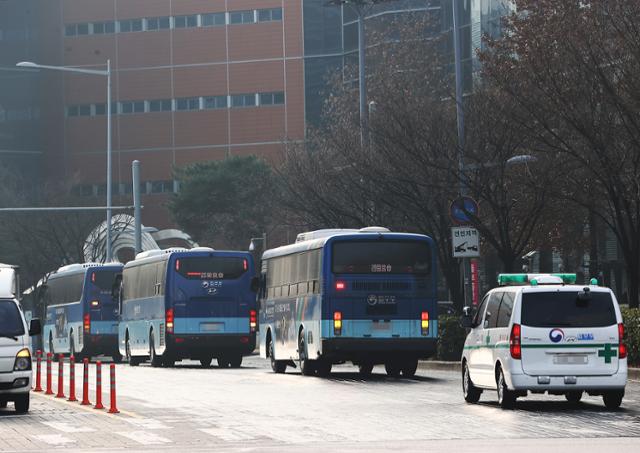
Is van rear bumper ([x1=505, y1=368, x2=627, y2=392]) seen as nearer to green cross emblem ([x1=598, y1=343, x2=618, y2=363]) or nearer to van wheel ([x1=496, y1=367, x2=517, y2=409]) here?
green cross emblem ([x1=598, y1=343, x2=618, y2=363])

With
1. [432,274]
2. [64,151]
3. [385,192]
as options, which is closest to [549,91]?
[432,274]

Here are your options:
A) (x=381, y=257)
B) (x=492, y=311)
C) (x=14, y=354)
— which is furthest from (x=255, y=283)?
(x=14, y=354)

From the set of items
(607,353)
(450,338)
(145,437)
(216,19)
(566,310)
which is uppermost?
(216,19)

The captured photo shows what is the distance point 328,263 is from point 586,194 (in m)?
7.00

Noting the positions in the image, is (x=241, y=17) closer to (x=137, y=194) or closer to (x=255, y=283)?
(x=137, y=194)

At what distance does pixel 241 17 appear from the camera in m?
107

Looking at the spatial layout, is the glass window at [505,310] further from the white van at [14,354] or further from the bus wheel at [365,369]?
the bus wheel at [365,369]

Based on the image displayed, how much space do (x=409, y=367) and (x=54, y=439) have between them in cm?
1710

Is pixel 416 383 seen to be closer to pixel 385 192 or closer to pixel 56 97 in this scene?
pixel 385 192

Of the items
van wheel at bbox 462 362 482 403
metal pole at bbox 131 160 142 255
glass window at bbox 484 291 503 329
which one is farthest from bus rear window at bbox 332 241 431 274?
metal pole at bbox 131 160 142 255

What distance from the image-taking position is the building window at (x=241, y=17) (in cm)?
10675

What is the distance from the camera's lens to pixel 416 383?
31781 mm

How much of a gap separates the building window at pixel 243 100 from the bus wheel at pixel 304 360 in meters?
71.3

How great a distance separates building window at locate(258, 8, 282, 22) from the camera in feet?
347
